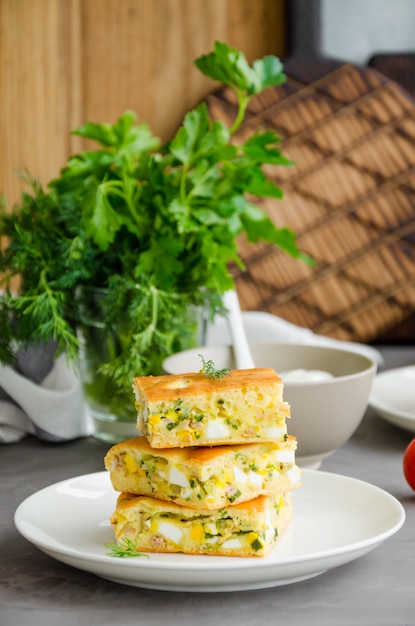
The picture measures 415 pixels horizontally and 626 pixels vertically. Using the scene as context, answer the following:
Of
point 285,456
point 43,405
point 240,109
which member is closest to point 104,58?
point 240,109

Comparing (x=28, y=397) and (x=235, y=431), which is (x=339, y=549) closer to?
(x=235, y=431)

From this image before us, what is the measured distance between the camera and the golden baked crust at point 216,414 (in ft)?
2.65

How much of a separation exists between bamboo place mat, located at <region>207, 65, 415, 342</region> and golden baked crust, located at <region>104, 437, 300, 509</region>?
1.23 m

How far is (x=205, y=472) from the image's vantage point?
2.57ft

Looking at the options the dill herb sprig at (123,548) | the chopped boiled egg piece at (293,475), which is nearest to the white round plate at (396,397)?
the chopped boiled egg piece at (293,475)

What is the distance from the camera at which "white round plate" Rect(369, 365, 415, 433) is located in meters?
1.23

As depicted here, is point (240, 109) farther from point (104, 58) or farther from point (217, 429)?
point (104, 58)

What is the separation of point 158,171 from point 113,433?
34 cm

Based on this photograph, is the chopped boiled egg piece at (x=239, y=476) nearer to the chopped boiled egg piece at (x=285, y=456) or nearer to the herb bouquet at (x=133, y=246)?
the chopped boiled egg piece at (x=285, y=456)

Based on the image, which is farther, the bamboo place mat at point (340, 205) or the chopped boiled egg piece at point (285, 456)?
the bamboo place mat at point (340, 205)

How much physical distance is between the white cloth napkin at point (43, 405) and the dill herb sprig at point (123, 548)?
0.45 meters

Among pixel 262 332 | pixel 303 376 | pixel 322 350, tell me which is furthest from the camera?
pixel 262 332

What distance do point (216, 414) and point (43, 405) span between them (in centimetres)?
50

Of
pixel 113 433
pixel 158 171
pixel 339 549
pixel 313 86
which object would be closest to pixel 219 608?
pixel 339 549
